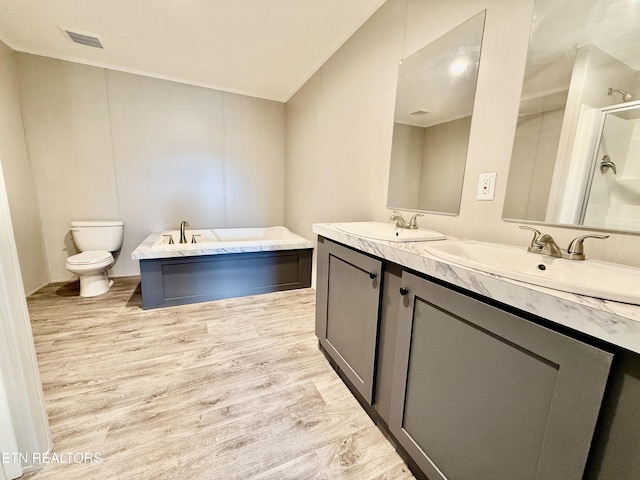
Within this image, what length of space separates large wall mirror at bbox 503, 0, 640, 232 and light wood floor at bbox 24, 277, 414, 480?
1240 millimetres

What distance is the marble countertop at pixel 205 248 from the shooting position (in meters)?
2.21

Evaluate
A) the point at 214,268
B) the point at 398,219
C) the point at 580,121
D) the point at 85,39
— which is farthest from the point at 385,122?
the point at 85,39

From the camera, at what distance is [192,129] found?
316 cm

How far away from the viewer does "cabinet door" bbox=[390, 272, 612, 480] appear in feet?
1.73

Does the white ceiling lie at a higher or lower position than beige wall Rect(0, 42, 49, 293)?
higher

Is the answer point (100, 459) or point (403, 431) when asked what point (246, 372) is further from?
point (403, 431)

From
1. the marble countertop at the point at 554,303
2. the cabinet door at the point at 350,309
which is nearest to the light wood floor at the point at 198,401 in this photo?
the cabinet door at the point at 350,309

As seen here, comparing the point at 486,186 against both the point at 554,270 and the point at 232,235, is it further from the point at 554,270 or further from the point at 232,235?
the point at 232,235

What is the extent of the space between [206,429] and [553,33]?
7.23ft

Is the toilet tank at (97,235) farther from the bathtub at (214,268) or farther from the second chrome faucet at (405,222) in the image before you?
the second chrome faucet at (405,222)

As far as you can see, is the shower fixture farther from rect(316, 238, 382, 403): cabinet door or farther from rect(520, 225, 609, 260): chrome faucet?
rect(316, 238, 382, 403): cabinet door

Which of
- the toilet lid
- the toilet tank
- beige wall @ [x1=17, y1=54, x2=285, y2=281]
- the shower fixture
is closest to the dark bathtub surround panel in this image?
the toilet lid

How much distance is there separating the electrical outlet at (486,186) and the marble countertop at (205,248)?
1876mm

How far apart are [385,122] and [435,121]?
1.31ft
